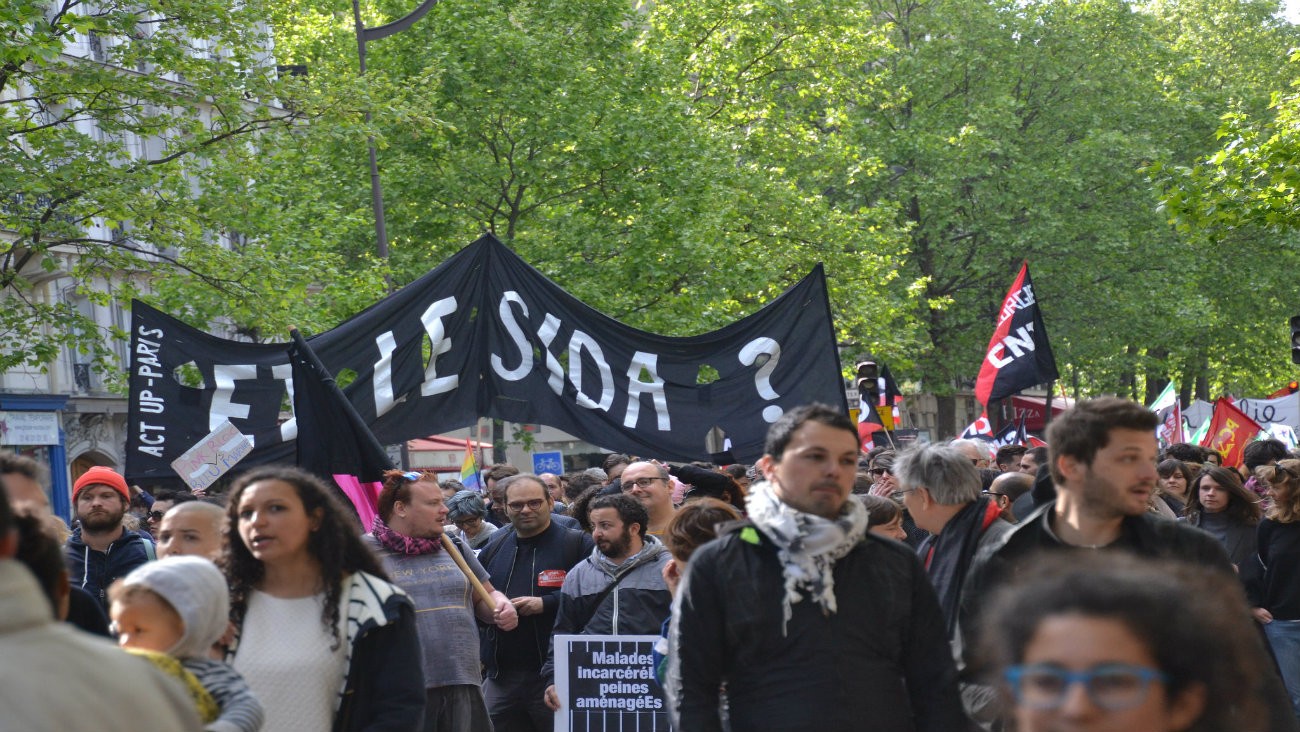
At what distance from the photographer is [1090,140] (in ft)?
134

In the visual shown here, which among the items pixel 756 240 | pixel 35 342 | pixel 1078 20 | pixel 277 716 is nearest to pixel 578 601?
pixel 277 716

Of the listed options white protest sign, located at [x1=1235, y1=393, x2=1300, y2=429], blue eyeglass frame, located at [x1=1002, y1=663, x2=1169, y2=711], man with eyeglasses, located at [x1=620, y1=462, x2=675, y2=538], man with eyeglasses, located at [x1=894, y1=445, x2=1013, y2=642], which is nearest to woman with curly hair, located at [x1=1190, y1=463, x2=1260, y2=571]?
man with eyeglasses, located at [x1=620, y1=462, x2=675, y2=538]

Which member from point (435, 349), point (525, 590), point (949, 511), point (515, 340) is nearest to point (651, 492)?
point (525, 590)

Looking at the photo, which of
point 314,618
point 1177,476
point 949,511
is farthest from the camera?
point 1177,476

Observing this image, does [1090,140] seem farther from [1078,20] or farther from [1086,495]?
[1086,495]

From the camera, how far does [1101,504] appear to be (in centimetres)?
473

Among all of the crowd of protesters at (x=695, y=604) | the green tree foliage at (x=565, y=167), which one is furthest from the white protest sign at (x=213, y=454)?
the green tree foliage at (x=565, y=167)

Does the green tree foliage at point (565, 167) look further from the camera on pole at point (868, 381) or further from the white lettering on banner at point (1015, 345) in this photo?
the white lettering on banner at point (1015, 345)

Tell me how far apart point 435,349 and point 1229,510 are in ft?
15.4

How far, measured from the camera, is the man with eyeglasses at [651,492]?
27.1 feet

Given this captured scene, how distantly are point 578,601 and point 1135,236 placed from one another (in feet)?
119

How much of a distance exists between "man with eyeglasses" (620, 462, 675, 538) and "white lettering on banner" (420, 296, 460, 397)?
123 centimetres

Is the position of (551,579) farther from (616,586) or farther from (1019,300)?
(1019,300)

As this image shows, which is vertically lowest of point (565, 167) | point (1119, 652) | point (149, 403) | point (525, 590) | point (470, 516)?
point (525, 590)
